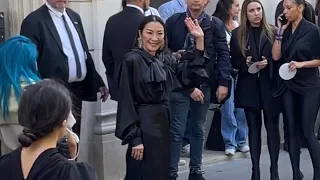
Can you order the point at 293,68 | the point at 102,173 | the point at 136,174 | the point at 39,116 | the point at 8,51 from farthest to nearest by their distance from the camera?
the point at 102,173, the point at 293,68, the point at 136,174, the point at 8,51, the point at 39,116

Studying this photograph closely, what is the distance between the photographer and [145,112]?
5441 mm

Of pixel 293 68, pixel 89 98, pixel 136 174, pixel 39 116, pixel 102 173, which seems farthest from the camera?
pixel 102 173

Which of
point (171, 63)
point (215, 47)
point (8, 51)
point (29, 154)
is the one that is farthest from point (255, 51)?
point (29, 154)

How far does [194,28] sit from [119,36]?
675 mm

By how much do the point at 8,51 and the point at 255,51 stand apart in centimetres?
300

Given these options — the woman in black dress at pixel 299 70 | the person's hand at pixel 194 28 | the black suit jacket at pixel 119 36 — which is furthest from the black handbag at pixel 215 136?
the black suit jacket at pixel 119 36

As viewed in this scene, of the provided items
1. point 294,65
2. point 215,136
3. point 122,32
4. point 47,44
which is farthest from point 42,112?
point 215,136

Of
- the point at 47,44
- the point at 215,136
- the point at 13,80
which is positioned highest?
the point at 47,44

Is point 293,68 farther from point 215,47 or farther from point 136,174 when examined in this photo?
point 136,174

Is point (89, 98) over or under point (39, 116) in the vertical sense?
under

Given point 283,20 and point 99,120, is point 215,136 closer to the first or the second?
point 99,120

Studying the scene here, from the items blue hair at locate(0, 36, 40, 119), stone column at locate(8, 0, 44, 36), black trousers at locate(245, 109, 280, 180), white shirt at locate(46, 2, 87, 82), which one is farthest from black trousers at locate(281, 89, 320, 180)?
blue hair at locate(0, 36, 40, 119)

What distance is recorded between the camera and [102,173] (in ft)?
23.1

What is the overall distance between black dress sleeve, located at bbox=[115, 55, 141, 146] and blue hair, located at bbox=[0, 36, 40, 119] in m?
1.03
